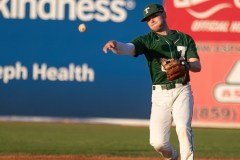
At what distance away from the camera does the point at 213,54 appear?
11859 mm

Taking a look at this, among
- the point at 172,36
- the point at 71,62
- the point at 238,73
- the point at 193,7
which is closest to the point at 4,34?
the point at 71,62

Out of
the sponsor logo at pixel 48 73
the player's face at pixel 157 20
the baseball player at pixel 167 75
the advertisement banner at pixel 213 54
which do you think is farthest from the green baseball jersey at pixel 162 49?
the sponsor logo at pixel 48 73

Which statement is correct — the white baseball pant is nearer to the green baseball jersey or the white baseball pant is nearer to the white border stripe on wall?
the green baseball jersey

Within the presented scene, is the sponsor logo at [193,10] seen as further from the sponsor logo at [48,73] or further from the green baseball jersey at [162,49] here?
the green baseball jersey at [162,49]

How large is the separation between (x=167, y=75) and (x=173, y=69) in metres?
0.17

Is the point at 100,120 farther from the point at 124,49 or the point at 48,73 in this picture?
the point at 124,49

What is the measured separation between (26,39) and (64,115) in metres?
1.36

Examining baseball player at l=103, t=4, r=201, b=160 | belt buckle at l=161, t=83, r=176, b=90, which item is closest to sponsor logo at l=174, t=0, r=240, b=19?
baseball player at l=103, t=4, r=201, b=160

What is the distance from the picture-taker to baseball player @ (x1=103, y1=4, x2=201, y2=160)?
6.37 meters

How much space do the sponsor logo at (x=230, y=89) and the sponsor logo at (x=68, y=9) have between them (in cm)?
187

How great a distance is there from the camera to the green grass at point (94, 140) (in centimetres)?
951

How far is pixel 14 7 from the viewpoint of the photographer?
473 inches

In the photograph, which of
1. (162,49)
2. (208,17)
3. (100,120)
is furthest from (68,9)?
(162,49)

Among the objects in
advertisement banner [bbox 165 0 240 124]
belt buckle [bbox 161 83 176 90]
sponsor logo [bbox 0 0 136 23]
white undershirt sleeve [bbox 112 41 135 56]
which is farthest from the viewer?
sponsor logo [bbox 0 0 136 23]
